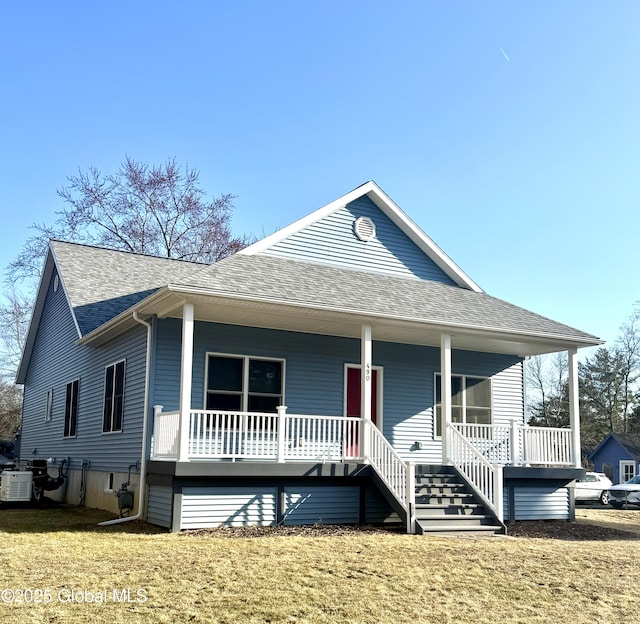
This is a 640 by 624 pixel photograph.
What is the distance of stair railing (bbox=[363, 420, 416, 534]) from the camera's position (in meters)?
12.7

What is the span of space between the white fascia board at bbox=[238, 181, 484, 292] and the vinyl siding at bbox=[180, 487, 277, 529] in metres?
5.28

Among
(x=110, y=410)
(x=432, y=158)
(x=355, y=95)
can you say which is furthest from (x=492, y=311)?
(x=110, y=410)

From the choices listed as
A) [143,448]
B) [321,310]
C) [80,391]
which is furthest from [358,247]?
[80,391]

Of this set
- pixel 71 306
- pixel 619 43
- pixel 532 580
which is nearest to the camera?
pixel 532 580

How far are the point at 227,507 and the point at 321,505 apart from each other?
1764 millimetres

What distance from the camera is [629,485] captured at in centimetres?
2848

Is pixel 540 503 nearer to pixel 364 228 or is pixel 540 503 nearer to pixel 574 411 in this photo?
pixel 574 411

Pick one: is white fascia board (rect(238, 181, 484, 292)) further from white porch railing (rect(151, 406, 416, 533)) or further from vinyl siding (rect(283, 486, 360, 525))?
vinyl siding (rect(283, 486, 360, 525))

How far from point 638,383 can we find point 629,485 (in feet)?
100

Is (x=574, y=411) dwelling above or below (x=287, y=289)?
below

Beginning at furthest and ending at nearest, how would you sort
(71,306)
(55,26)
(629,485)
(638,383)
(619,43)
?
(638,383) → (629,485) → (71,306) → (55,26) → (619,43)

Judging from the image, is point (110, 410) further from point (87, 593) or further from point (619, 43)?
point (619, 43)

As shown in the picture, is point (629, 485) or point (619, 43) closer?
point (619, 43)

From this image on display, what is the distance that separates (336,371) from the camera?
16375mm
